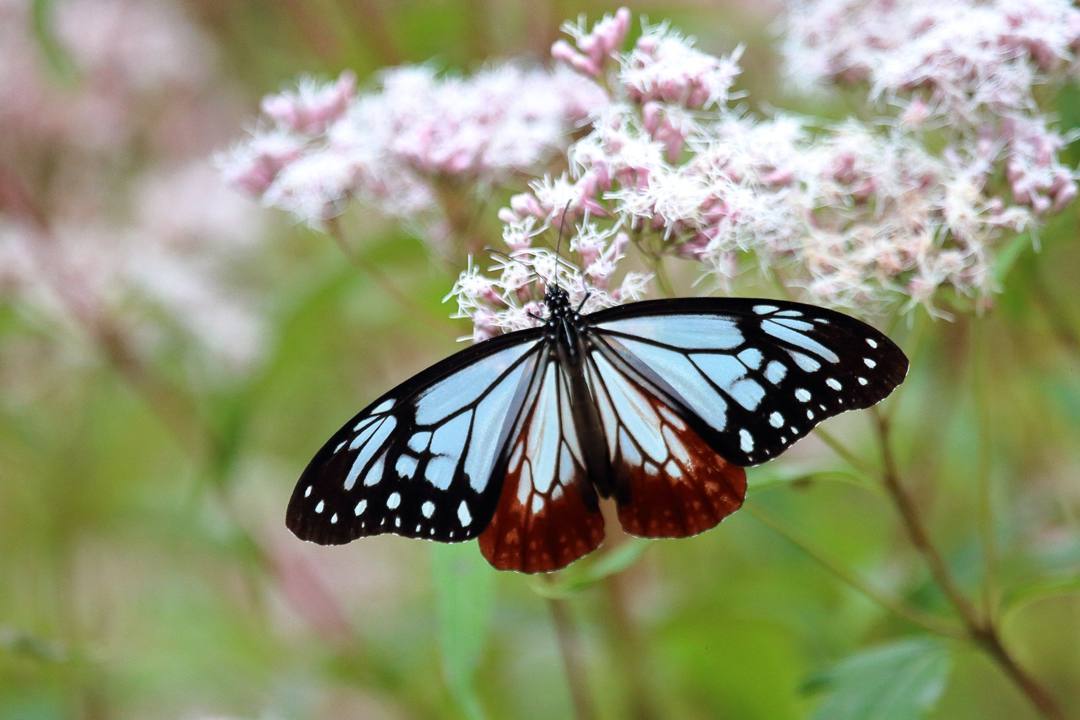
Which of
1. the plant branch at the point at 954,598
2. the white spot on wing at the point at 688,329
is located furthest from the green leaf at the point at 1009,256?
the white spot on wing at the point at 688,329

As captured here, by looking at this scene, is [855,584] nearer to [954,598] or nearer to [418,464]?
[954,598]

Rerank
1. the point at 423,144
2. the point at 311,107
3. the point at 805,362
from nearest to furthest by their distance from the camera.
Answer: the point at 805,362
the point at 423,144
the point at 311,107

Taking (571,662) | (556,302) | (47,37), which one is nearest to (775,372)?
(556,302)

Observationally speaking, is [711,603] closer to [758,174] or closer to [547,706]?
[547,706]

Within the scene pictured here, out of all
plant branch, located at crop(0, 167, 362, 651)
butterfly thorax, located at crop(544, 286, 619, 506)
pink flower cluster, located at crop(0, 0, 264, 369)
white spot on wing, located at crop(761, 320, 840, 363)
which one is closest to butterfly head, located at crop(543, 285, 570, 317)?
butterfly thorax, located at crop(544, 286, 619, 506)

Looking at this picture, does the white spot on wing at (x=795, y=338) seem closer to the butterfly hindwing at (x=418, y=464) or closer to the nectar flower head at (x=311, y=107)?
the butterfly hindwing at (x=418, y=464)

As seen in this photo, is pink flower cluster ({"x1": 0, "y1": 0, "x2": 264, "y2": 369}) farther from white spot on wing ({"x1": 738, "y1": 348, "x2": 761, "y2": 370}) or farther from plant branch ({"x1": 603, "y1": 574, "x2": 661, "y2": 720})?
white spot on wing ({"x1": 738, "y1": 348, "x2": 761, "y2": 370})

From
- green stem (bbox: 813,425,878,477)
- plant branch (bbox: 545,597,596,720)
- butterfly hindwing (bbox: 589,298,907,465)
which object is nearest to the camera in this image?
butterfly hindwing (bbox: 589,298,907,465)
